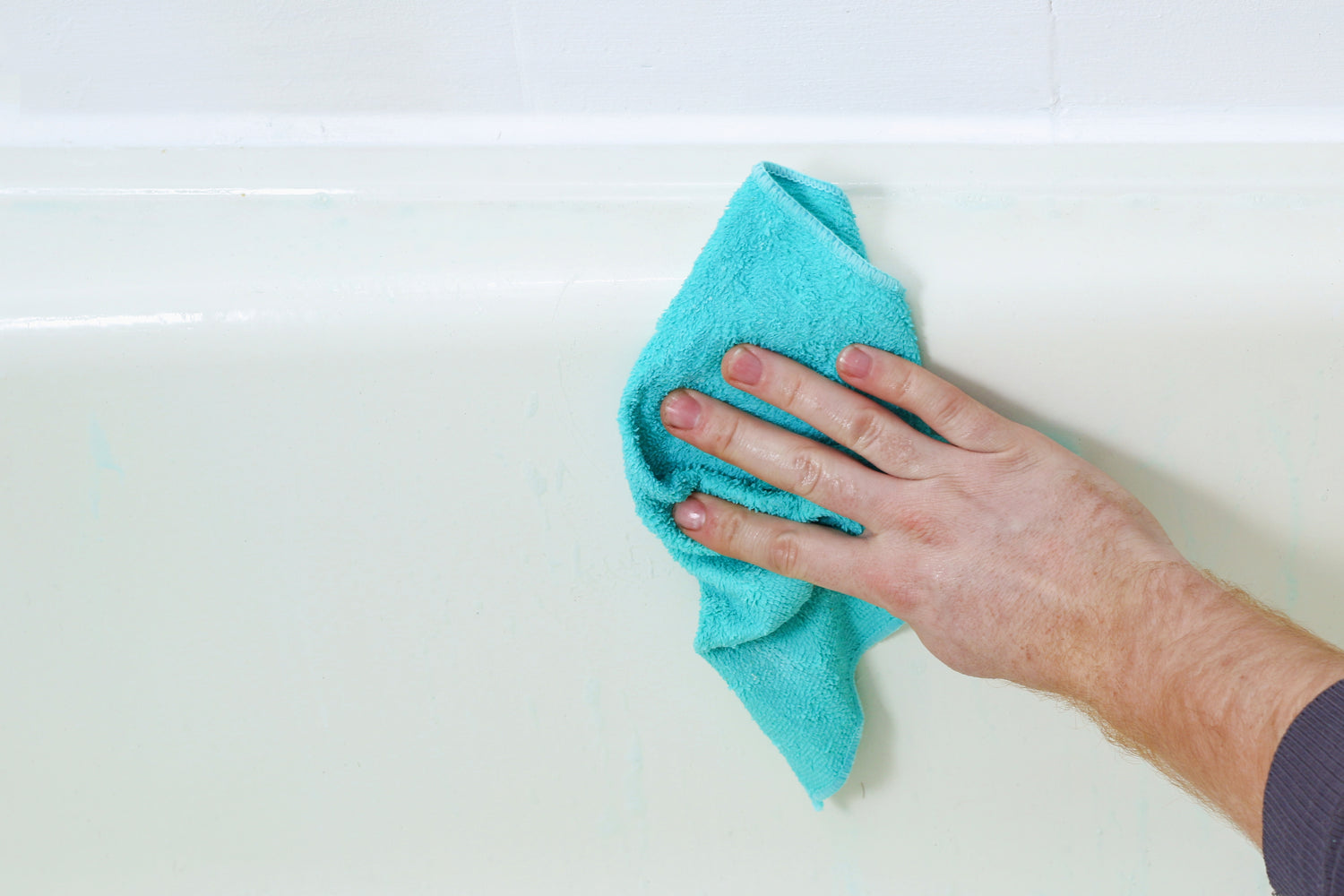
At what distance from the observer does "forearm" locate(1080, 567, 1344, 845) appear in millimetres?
417

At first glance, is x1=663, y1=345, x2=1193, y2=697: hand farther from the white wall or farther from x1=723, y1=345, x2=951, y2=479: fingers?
the white wall

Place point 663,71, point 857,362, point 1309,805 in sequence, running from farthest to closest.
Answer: point 663,71
point 857,362
point 1309,805

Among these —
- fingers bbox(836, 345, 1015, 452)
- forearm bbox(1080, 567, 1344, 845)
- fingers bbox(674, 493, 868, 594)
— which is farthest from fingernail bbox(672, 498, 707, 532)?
forearm bbox(1080, 567, 1344, 845)

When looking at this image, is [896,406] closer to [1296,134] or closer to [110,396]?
[1296,134]

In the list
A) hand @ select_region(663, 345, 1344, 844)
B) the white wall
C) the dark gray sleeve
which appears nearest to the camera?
the dark gray sleeve

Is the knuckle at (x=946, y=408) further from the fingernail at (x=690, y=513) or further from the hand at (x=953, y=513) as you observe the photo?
the fingernail at (x=690, y=513)

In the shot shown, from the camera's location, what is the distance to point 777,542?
1.70ft

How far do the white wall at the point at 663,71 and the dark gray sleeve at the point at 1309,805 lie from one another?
1.20ft

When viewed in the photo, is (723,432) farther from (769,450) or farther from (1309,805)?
(1309,805)

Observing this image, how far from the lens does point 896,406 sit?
1.71 ft

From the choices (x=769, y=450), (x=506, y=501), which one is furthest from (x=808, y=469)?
(x=506, y=501)

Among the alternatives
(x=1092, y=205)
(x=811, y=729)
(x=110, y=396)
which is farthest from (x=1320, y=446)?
(x=110, y=396)

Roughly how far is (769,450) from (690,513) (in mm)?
58

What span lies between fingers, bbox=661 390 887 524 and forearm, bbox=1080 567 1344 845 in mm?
153
